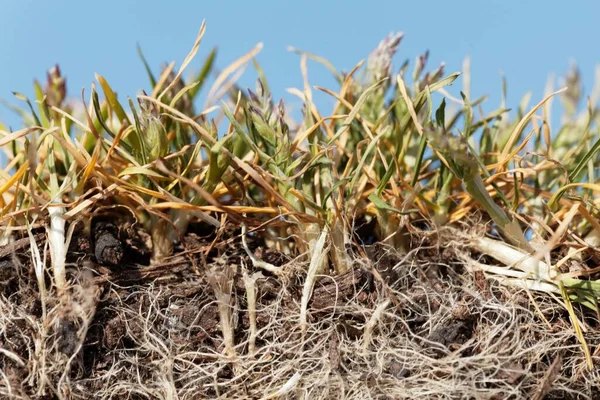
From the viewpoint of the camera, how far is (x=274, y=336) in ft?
2.45

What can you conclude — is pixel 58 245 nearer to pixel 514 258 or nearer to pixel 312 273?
pixel 312 273

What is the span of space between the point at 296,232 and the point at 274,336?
132 millimetres

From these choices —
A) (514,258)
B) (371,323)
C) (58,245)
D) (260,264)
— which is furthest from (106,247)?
(514,258)

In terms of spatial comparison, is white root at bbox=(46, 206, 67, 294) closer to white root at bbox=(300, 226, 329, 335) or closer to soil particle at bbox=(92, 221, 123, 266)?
soil particle at bbox=(92, 221, 123, 266)

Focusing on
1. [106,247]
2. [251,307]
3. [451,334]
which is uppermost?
[106,247]

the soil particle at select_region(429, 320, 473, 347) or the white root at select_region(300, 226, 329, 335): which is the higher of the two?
the white root at select_region(300, 226, 329, 335)

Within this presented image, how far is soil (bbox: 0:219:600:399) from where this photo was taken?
28.4 inches

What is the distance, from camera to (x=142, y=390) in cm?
73

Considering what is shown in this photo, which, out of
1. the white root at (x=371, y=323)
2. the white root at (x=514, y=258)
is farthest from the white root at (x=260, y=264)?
the white root at (x=514, y=258)

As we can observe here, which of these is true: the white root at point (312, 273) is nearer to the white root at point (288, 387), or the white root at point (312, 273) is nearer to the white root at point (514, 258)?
the white root at point (288, 387)

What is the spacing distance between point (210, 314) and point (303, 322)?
0.11m

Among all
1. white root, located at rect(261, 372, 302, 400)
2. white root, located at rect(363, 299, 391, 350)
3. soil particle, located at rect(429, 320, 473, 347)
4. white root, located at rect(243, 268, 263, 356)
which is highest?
white root, located at rect(243, 268, 263, 356)

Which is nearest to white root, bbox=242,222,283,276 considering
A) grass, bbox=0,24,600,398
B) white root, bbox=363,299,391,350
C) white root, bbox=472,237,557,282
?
grass, bbox=0,24,600,398

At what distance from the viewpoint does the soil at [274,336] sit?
721 millimetres
